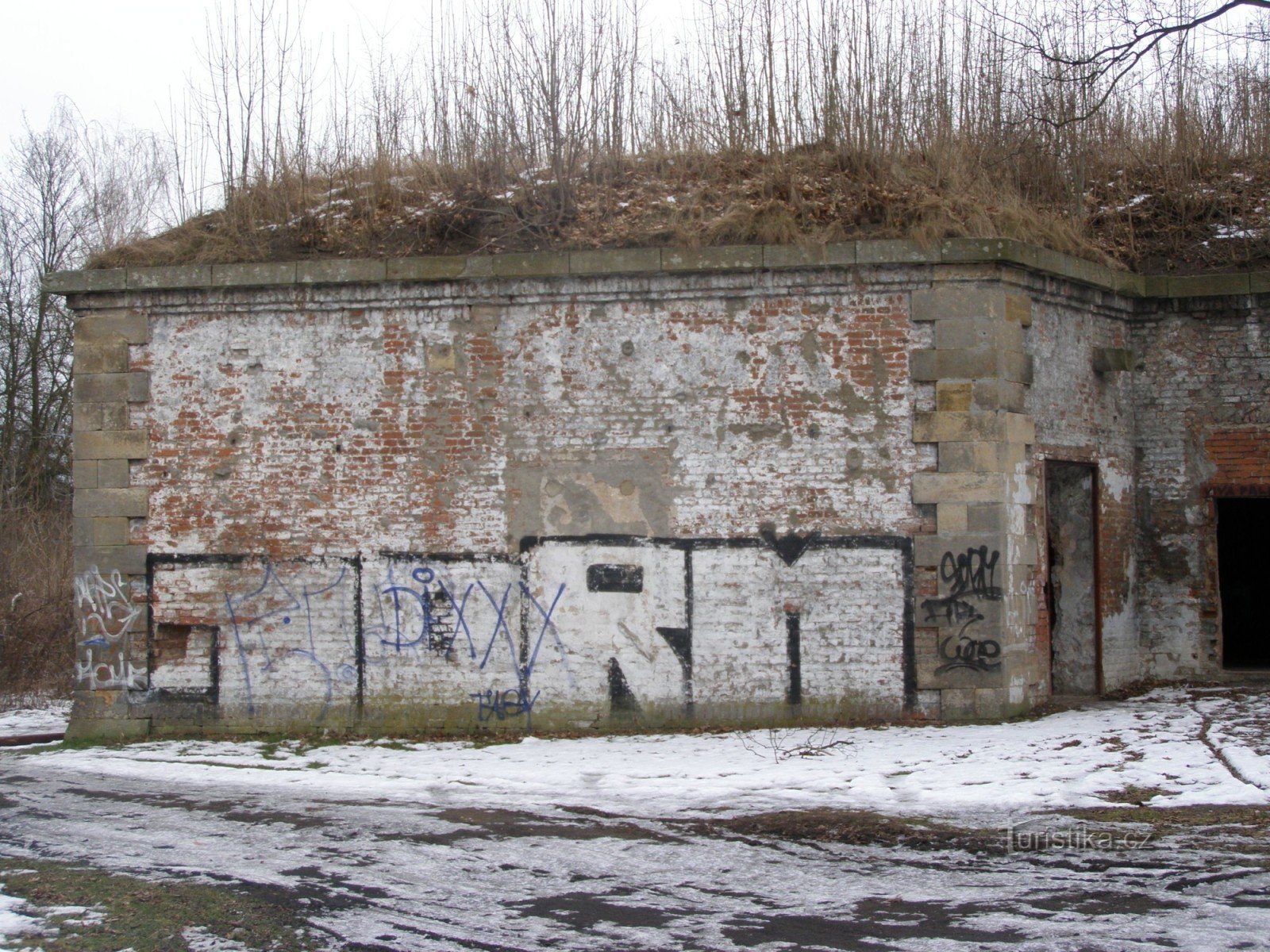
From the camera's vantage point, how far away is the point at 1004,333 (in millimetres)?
10781

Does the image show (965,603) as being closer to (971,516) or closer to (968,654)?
(968,654)

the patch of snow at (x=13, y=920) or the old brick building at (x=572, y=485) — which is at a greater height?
the old brick building at (x=572, y=485)

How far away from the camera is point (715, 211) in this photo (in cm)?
1170

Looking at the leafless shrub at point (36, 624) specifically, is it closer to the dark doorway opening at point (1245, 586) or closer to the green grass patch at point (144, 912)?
the green grass patch at point (144, 912)

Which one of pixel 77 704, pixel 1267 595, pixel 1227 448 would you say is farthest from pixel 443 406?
pixel 1267 595

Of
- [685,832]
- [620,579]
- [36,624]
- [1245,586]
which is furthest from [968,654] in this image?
[36,624]

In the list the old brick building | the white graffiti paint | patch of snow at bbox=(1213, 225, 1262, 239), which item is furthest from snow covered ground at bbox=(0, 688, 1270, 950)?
patch of snow at bbox=(1213, 225, 1262, 239)

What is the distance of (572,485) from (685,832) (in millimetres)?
4050

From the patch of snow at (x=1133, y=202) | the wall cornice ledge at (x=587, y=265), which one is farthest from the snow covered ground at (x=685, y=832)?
the patch of snow at (x=1133, y=202)

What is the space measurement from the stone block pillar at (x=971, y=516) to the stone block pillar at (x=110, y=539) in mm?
6934

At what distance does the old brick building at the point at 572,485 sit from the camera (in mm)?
10695

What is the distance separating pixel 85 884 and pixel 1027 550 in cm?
775

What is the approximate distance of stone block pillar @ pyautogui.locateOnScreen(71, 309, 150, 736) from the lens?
1143cm

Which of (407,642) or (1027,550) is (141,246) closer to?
(407,642)
